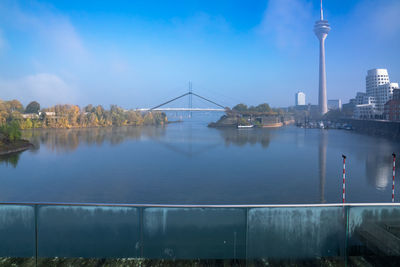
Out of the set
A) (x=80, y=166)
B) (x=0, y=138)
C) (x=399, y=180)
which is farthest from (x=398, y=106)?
(x=0, y=138)

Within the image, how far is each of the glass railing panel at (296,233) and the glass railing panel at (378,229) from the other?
62 mm

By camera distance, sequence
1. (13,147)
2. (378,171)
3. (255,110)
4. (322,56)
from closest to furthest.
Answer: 1. (378,171)
2. (13,147)
3. (255,110)
4. (322,56)

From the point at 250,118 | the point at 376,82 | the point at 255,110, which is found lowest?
the point at 250,118

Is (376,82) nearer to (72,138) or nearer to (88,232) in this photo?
(72,138)

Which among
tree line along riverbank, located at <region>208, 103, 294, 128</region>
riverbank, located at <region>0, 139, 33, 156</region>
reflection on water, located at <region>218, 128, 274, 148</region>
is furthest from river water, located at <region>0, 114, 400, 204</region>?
tree line along riverbank, located at <region>208, 103, 294, 128</region>

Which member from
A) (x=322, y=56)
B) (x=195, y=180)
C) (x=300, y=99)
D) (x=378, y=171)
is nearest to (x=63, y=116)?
(x=195, y=180)

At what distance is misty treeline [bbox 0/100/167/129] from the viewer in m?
22.4

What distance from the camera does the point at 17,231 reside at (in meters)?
1.43

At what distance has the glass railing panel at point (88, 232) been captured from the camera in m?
1.42

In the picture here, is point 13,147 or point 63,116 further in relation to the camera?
point 63,116

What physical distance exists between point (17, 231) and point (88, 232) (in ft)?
1.09

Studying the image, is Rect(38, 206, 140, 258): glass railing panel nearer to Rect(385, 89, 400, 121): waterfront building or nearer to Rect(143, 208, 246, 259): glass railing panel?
Rect(143, 208, 246, 259): glass railing panel

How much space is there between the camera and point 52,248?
1.48 metres

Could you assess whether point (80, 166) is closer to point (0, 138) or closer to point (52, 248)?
point (0, 138)
